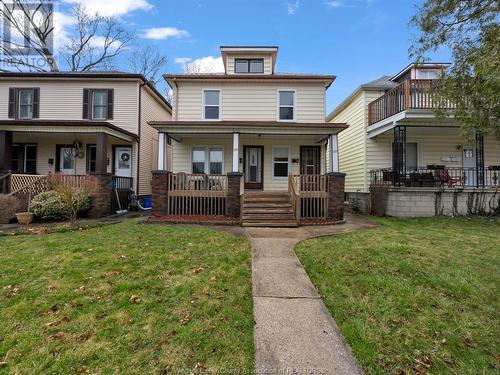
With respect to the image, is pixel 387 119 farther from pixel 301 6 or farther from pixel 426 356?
pixel 426 356

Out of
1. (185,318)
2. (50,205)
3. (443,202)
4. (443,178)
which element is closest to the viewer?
(185,318)

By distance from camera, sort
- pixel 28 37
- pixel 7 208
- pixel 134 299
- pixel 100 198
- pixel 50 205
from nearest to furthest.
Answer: pixel 134 299, pixel 7 208, pixel 50 205, pixel 100 198, pixel 28 37

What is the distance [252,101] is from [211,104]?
1.99 meters

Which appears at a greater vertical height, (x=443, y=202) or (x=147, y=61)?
(x=147, y=61)

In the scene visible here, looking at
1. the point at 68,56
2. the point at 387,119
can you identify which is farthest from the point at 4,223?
the point at 68,56

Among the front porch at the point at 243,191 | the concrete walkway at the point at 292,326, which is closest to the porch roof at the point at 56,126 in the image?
the front porch at the point at 243,191

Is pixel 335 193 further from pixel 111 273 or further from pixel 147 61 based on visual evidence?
pixel 147 61

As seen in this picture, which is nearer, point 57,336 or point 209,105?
point 57,336

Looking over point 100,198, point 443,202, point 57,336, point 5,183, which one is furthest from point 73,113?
point 443,202

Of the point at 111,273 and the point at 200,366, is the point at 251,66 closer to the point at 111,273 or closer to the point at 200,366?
the point at 111,273

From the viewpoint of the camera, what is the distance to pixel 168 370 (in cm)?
249

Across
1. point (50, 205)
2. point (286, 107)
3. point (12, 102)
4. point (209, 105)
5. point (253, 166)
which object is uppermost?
point (12, 102)

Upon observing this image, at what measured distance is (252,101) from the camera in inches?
534

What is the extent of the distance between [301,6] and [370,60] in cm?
517
